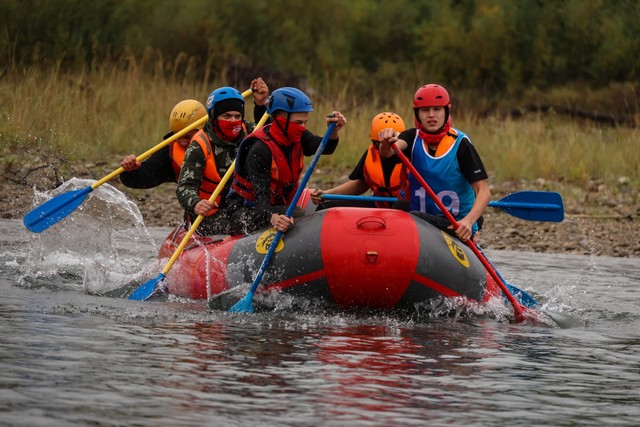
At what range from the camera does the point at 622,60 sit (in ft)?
91.1

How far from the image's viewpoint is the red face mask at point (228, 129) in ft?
32.5

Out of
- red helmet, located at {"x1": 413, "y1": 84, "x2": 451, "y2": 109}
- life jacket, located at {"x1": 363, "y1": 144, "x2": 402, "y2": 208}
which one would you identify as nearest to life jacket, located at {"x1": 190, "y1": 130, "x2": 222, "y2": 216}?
life jacket, located at {"x1": 363, "y1": 144, "x2": 402, "y2": 208}

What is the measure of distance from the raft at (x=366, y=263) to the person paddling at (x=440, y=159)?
49 cm

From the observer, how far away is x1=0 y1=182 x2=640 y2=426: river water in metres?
5.74

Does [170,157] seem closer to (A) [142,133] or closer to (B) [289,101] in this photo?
(B) [289,101]

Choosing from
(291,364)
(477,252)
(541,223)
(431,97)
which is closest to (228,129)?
(431,97)

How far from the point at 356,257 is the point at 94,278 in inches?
116

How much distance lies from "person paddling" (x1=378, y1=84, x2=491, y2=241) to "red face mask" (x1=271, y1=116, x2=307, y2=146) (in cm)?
61

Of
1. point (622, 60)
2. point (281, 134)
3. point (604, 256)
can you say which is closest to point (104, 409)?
point (281, 134)

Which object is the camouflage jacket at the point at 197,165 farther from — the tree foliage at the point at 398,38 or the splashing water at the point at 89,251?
the tree foliage at the point at 398,38

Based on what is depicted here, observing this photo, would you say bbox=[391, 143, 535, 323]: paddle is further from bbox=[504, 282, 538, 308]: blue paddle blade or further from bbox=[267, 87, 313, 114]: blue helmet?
bbox=[267, 87, 313, 114]: blue helmet

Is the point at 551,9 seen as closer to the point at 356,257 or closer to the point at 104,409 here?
the point at 356,257

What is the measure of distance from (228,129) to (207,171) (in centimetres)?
37

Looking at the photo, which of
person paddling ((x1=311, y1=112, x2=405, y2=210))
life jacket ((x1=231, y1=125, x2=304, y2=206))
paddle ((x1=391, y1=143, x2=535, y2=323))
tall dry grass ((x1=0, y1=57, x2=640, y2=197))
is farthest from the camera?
tall dry grass ((x1=0, y1=57, x2=640, y2=197))
